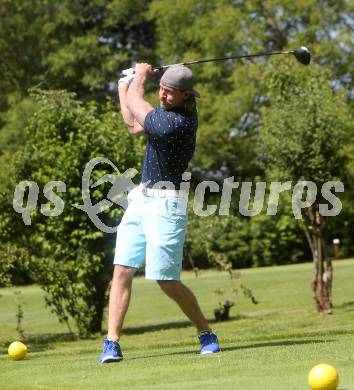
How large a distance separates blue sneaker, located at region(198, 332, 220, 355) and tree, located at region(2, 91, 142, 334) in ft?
29.8

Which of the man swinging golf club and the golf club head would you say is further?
the golf club head

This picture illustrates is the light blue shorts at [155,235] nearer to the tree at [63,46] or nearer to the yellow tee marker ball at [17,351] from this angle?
the yellow tee marker ball at [17,351]

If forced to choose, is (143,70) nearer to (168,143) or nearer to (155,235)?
(168,143)

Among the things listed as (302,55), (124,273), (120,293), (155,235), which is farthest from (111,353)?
(302,55)

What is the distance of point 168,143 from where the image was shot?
7719 millimetres

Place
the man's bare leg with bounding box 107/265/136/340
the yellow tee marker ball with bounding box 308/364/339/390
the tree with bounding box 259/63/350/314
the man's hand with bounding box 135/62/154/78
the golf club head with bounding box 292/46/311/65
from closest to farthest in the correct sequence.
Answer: the yellow tee marker ball with bounding box 308/364/339/390 → the man's bare leg with bounding box 107/265/136/340 → the man's hand with bounding box 135/62/154/78 → the golf club head with bounding box 292/46/311/65 → the tree with bounding box 259/63/350/314

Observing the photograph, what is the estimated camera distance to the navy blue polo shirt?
25.2 feet

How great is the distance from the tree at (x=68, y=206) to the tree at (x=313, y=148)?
2.78m

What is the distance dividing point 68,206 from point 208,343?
9477 millimetres

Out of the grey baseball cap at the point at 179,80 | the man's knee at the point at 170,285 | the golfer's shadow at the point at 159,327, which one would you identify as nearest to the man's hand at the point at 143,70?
the grey baseball cap at the point at 179,80

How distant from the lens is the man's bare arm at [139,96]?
7855 mm

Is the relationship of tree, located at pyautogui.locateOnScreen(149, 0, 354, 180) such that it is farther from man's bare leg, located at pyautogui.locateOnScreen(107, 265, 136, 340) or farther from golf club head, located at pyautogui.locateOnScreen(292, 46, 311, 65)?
man's bare leg, located at pyautogui.locateOnScreen(107, 265, 136, 340)

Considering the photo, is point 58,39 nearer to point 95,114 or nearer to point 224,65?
point 224,65

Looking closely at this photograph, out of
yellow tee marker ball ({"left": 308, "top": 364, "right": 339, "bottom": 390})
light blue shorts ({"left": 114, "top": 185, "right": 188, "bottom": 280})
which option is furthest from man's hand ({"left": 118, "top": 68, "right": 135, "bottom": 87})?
yellow tee marker ball ({"left": 308, "top": 364, "right": 339, "bottom": 390})
